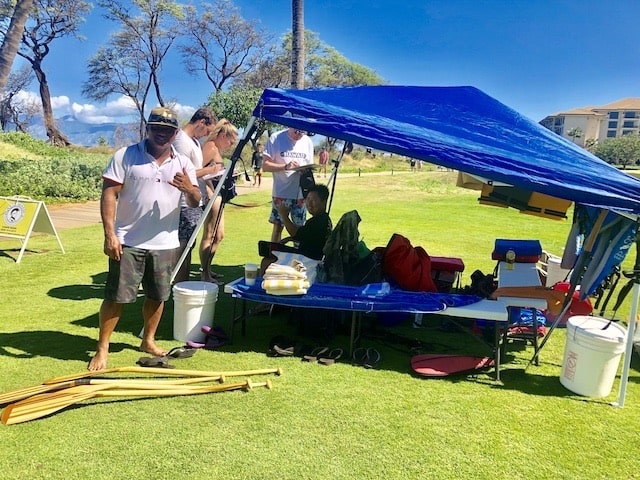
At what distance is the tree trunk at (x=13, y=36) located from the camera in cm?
1133

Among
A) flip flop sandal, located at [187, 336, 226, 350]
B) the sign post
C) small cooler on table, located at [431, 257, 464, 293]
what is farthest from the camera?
the sign post

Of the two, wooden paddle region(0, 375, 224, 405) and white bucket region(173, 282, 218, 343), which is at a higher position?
white bucket region(173, 282, 218, 343)

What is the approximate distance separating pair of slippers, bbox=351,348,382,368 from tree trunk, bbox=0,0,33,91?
36.7 ft

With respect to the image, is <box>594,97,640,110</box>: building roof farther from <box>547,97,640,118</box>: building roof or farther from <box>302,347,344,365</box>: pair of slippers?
<box>302,347,344,365</box>: pair of slippers

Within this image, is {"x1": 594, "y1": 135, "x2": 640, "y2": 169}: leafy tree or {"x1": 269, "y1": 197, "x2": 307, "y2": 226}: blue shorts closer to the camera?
{"x1": 269, "y1": 197, "x2": 307, "y2": 226}: blue shorts

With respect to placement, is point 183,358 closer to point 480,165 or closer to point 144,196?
point 144,196

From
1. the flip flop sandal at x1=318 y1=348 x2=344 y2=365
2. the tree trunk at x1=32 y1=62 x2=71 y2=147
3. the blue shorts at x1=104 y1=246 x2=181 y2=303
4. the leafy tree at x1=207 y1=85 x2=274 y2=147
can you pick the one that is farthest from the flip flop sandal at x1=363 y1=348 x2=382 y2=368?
the tree trunk at x1=32 y1=62 x2=71 y2=147

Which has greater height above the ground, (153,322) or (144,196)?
(144,196)

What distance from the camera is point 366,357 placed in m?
4.05

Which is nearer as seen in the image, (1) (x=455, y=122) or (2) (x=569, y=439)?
(2) (x=569, y=439)

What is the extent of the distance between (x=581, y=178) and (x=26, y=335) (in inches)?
178

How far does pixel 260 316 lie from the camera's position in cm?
514

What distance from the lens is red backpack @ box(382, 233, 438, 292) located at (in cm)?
454

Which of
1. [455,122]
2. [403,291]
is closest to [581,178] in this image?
[455,122]
